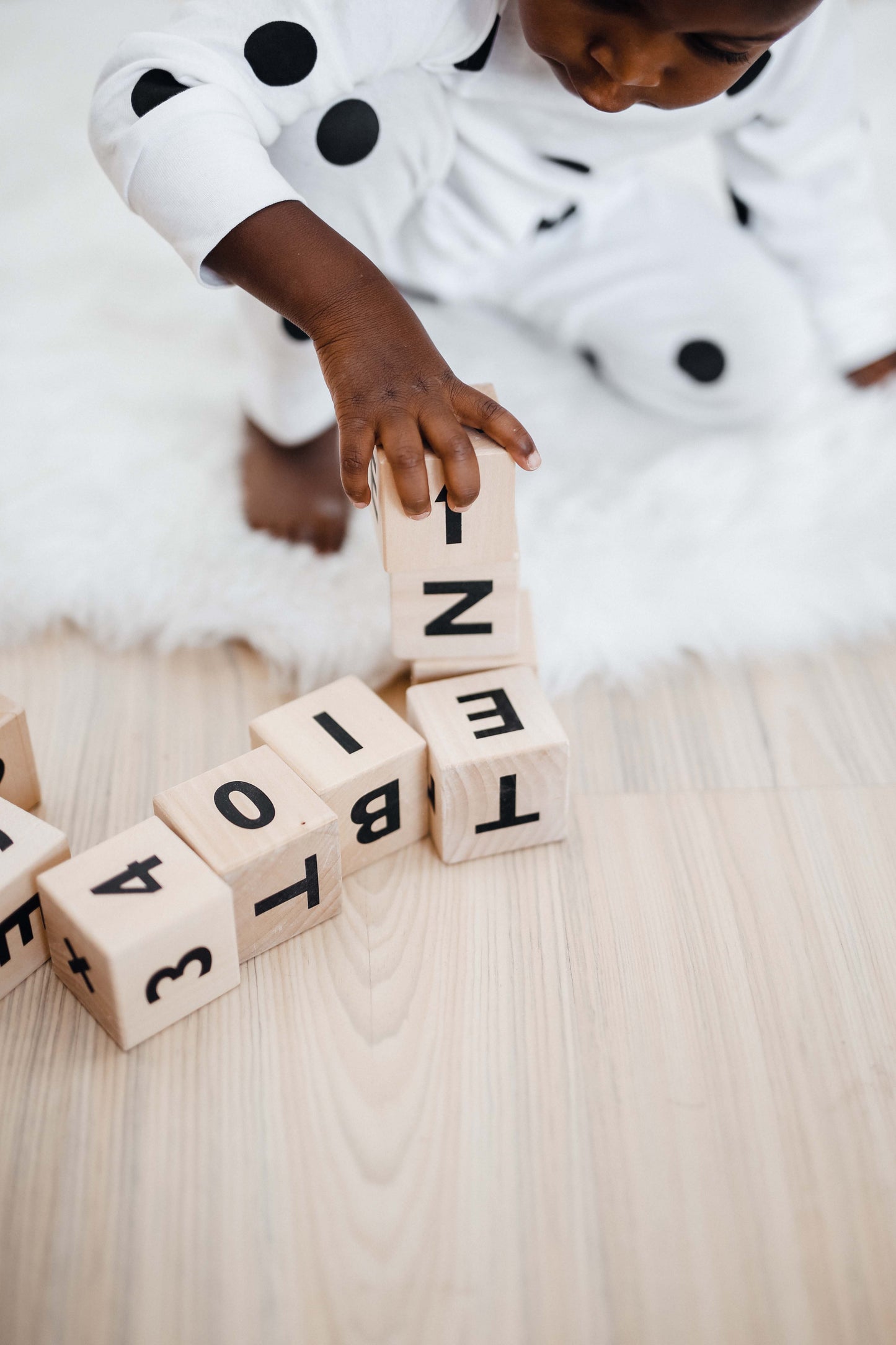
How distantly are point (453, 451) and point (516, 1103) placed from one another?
1.24ft

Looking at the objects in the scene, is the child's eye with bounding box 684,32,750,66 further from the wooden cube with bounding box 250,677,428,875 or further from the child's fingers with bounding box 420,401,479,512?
the wooden cube with bounding box 250,677,428,875

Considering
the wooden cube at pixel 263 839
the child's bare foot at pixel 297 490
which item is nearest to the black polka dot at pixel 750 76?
the child's bare foot at pixel 297 490

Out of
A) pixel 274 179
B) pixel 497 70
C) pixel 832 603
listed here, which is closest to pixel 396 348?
pixel 274 179

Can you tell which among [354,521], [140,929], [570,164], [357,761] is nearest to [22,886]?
[140,929]

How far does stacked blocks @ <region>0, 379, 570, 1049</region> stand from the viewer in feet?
2.05

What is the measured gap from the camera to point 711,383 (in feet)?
3.62

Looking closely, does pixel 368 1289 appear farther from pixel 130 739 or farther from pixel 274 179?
pixel 274 179

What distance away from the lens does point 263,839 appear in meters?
0.65

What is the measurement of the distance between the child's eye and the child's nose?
0.6 inches

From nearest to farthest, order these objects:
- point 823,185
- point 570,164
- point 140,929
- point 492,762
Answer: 1. point 140,929
2. point 492,762
3. point 570,164
4. point 823,185

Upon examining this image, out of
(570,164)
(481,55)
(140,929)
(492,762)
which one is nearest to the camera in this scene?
(140,929)

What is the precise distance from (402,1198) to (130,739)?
40 centimetres

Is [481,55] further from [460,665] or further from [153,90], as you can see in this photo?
[460,665]

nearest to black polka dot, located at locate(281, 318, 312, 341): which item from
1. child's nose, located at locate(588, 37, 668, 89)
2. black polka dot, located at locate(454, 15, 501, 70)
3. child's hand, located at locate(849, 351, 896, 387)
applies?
black polka dot, located at locate(454, 15, 501, 70)
